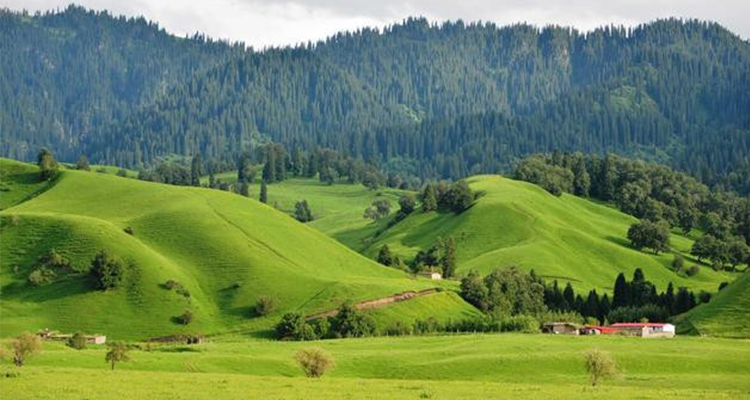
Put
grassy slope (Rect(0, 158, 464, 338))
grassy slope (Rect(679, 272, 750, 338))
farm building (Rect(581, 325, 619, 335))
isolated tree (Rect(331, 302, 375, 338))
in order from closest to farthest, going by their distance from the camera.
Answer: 1. grassy slope (Rect(679, 272, 750, 338))
2. farm building (Rect(581, 325, 619, 335))
3. isolated tree (Rect(331, 302, 375, 338))
4. grassy slope (Rect(0, 158, 464, 338))

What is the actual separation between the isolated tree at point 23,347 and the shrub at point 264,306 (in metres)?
70.1

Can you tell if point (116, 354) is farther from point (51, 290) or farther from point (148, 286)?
point (51, 290)

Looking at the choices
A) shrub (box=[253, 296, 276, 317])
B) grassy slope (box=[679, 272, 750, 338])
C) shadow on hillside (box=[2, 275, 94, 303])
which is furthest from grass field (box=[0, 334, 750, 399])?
shadow on hillside (box=[2, 275, 94, 303])

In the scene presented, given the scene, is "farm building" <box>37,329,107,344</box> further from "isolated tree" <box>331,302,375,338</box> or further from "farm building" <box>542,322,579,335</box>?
"farm building" <box>542,322,579,335</box>

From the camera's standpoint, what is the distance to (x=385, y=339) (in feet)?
501

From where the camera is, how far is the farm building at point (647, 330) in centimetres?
16325

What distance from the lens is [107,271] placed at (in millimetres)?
177000

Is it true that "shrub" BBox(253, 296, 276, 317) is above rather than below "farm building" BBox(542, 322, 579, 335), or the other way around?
above

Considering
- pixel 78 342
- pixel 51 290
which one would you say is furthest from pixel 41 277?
pixel 78 342

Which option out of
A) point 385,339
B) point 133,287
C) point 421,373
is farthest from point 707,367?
point 133,287

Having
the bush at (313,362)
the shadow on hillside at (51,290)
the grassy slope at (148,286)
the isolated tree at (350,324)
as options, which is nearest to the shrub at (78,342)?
the grassy slope at (148,286)

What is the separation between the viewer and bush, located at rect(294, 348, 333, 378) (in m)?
104

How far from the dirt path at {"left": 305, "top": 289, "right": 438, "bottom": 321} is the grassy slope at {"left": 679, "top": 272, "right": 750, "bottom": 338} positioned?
42.4m

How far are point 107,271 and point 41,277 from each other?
11444mm
